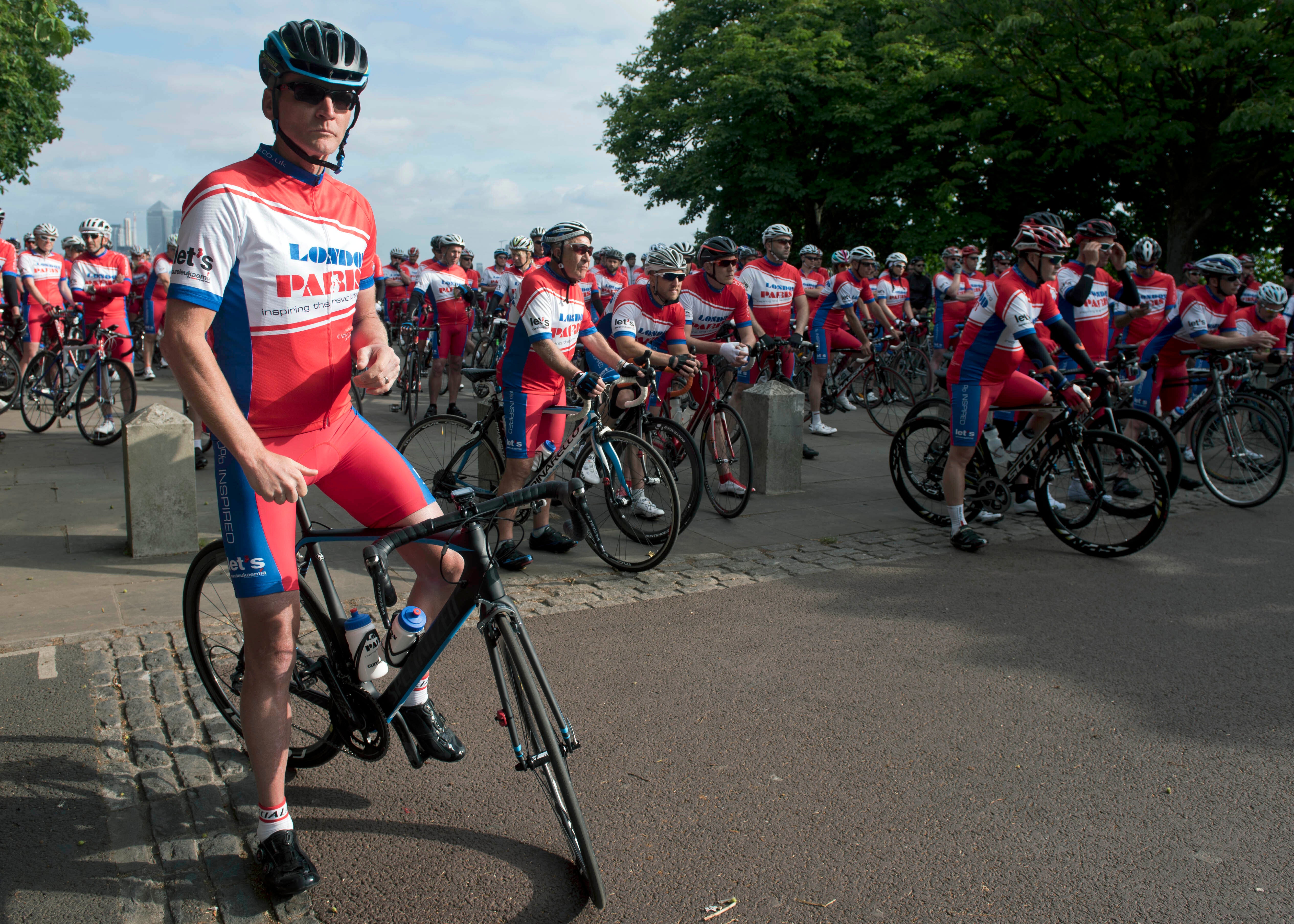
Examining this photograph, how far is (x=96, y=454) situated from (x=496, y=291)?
814cm

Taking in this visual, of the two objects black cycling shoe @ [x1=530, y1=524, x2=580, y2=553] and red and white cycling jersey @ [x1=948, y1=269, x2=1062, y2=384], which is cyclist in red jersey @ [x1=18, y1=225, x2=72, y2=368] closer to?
black cycling shoe @ [x1=530, y1=524, x2=580, y2=553]

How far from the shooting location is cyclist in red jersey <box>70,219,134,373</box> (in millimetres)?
10414

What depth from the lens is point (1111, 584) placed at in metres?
6.00

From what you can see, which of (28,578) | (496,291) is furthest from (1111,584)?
(496,291)

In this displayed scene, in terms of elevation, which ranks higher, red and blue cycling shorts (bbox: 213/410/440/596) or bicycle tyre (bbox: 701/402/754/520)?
red and blue cycling shorts (bbox: 213/410/440/596)

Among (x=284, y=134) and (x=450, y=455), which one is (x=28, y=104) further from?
(x=284, y=134)

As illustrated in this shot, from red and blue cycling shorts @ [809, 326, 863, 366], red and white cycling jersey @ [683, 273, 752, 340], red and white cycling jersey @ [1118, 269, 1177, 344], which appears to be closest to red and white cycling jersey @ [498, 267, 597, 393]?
red and white cycling jersey @ [683, 273, 752, 340]

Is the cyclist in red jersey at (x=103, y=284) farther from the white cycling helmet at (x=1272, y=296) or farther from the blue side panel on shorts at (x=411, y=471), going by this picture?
the white cycling helmet at (x=1272, y=296)

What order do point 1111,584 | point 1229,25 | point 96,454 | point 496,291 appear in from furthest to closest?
point 1229,25, point 496,291, point 96,454, point 1111,584

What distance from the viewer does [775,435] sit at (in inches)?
335

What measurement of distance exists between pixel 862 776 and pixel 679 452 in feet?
12.3

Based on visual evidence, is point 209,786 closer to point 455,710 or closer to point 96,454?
point 455,710

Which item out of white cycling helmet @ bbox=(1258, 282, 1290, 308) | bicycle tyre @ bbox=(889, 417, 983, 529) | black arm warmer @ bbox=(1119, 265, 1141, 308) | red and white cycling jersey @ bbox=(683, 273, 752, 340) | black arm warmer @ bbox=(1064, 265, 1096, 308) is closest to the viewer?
bicycle tyre @ bbox=(889, 417, 983, 529)

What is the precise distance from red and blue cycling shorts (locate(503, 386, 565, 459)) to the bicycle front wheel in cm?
30
